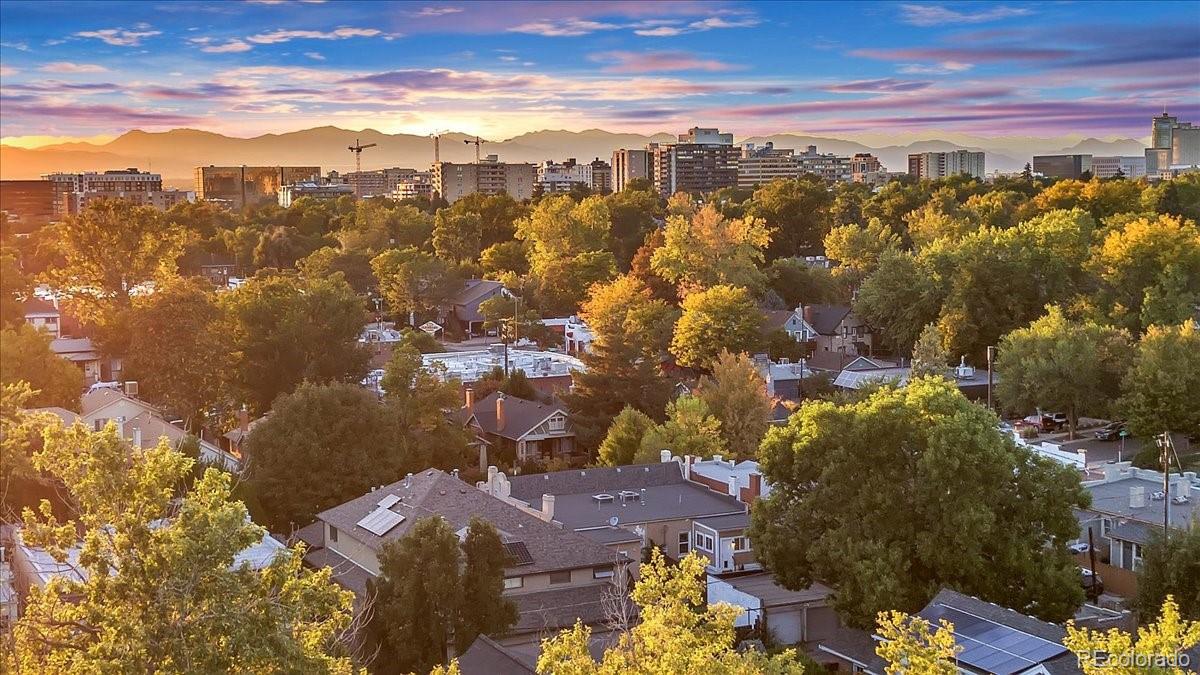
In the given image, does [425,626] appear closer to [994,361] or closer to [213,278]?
[994,361]

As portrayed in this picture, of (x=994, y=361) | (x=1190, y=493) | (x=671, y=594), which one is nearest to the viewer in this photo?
(x=671, y=594)

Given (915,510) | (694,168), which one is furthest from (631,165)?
(915,510)

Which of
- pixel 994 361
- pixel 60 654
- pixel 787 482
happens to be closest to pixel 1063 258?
pixel 994 361

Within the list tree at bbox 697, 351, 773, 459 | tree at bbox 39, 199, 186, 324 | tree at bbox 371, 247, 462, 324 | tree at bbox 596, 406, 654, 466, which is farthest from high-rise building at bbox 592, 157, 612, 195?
tree at bbox 596, 406, 654, 466

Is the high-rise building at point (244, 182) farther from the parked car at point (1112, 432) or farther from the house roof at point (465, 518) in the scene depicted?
the house roof at point (465, 518)

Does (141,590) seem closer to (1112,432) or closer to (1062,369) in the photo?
(1062,369)
